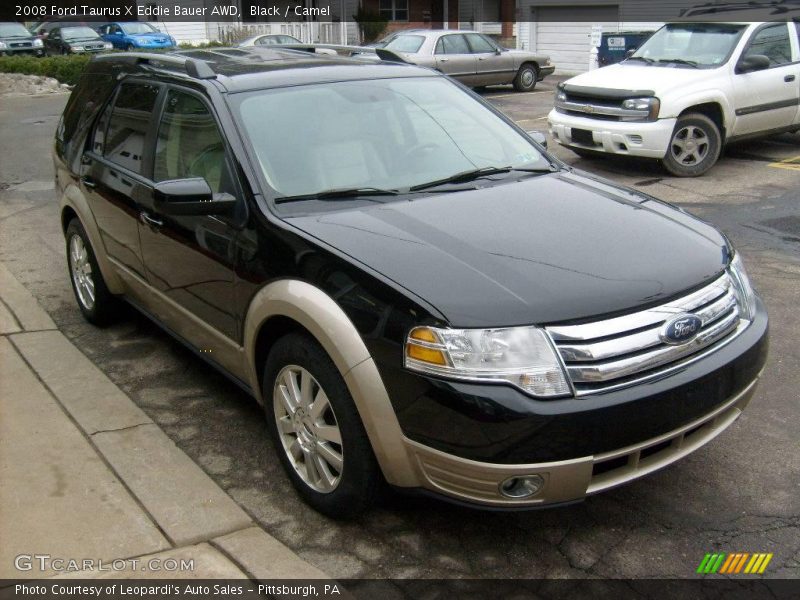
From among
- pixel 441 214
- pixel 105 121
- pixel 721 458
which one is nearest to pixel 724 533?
pixel 721 458

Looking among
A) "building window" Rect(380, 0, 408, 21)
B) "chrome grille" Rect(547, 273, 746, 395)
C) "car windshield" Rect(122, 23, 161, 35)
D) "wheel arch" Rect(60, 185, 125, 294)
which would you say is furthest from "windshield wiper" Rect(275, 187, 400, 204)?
"building window" Rect(380, 0, 408, 21)

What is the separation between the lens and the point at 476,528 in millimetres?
3461

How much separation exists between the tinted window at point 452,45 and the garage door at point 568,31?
266 inches

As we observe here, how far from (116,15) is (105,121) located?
38307mm

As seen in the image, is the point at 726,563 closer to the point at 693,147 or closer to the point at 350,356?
the point at 350,356

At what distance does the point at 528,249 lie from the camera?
11.0 ft

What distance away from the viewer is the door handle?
4.46 m

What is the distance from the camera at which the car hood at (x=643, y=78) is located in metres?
9.72

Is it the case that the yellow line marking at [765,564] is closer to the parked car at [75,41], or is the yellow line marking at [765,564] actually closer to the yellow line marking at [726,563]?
the yellow line marking at [726,563]

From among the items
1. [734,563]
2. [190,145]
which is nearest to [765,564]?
[734,563]

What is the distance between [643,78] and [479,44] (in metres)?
9.59

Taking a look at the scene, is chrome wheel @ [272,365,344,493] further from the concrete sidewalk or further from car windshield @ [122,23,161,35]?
car windshield @ [122,23,161,35]

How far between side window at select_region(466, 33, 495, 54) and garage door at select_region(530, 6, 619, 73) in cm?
596

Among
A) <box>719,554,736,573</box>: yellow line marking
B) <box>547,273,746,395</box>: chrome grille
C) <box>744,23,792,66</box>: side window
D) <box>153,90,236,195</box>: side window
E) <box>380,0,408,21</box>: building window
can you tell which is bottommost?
<box>719,554,736,573</box>: yellow line marking
